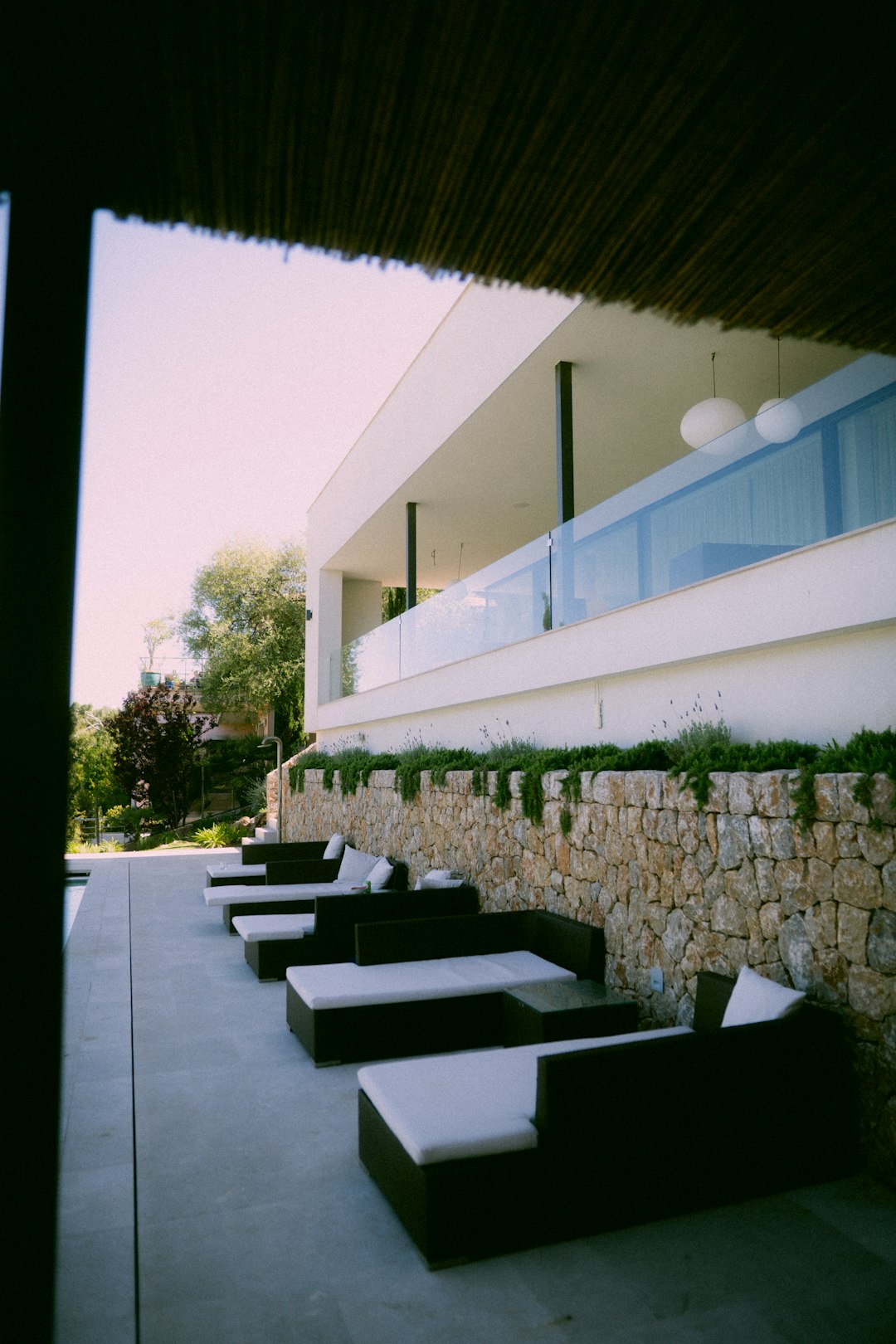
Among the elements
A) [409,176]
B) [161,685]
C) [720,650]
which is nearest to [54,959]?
[409,176]

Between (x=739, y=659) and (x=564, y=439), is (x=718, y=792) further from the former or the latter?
(x=564, y=439)

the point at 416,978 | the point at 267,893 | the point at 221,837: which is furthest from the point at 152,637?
the point at 416,978

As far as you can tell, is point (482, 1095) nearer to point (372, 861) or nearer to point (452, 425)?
point (372, 861)

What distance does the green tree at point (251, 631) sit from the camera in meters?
24.3

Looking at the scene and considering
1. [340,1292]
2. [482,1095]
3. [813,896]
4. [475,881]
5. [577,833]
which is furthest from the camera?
[475,881]

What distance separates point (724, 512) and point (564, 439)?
9.26 feet

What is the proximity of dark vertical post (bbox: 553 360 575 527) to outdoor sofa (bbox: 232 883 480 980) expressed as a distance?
3.49 meters

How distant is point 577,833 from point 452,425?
5.45 metres

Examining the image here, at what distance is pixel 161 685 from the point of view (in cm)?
2258

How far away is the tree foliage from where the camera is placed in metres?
22.0

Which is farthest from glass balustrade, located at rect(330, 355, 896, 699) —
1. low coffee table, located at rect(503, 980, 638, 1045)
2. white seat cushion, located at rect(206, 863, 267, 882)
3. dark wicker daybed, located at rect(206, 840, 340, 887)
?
white seat cushion, located at rect(206, 863, 267, 882)

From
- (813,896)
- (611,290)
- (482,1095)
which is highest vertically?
(611,290)

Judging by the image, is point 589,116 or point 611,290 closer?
point 589,116

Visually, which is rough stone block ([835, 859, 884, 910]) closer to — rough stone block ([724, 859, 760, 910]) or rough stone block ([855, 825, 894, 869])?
rough stone block ([855, 825, 894, 869])
